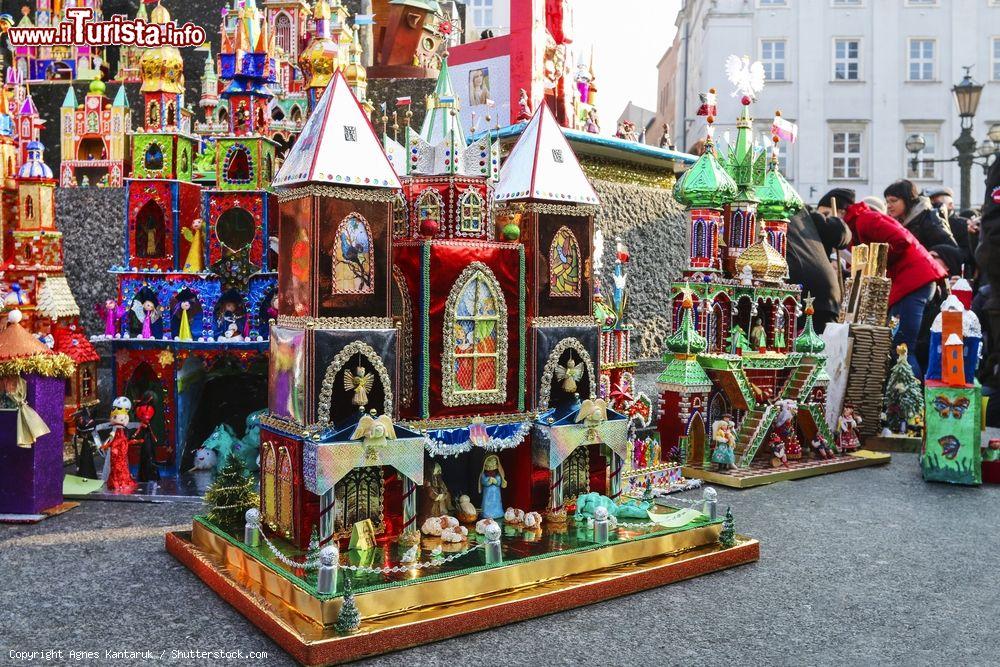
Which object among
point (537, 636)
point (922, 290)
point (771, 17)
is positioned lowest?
point (537, 636)

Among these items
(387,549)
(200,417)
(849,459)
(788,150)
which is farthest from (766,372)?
(788,150)

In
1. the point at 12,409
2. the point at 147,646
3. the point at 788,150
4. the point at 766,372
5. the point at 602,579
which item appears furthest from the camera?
the point at 788,150

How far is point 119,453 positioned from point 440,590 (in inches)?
228

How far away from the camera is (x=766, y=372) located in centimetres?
1277

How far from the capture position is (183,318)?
1198 cm

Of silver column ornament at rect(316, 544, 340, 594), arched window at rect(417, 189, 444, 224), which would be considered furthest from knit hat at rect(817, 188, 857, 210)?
silver column ornament at rect(316, 544, 340, 594)

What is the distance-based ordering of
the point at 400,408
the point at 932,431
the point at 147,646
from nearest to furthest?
the point at 147,646
the point at 400,408
the point at 932,431

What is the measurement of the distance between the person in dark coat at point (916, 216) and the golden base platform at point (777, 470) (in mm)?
7178

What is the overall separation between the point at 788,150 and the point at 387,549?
110ft

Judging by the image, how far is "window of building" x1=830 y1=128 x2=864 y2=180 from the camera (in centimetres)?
3716

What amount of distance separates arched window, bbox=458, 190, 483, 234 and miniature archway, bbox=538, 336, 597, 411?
139 centimetres

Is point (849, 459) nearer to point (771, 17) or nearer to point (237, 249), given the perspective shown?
point (237, 249)

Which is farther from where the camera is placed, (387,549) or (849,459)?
(849,459)

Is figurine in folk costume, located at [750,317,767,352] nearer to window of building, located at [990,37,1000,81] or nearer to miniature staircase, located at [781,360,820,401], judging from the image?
miniature staircase, located at [781,360,820,401]
